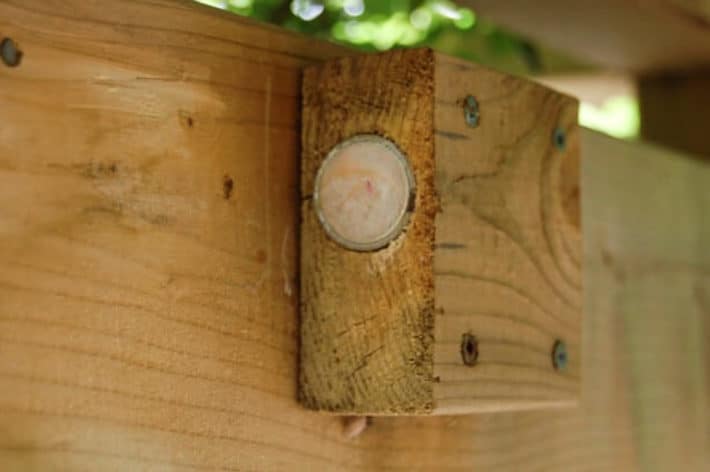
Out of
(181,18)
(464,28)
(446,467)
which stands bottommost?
(446,467)

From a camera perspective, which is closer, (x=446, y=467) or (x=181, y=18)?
(x=181, y=18)

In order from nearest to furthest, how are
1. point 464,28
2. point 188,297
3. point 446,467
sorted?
point 188,297, point 446,467, point 464,28

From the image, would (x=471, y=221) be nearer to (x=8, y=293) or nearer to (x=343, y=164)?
(x=343, y=164)

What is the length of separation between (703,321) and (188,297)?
1.07 metres

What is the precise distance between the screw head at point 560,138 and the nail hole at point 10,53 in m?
0.60

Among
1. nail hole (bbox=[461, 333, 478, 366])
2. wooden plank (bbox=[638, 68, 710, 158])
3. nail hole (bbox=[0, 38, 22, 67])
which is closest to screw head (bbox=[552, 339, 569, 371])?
nail hole (bbox=[461, 333, 478, 366])

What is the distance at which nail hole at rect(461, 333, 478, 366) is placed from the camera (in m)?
1.16

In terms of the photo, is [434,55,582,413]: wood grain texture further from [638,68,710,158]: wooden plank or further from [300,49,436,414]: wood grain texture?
[638,68,710,158]: wooden plank

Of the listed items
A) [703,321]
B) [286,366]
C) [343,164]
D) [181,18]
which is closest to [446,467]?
[286,366]

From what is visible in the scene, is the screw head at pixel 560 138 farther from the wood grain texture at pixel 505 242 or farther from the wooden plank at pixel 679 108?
the wooden plank at pixel 679 108

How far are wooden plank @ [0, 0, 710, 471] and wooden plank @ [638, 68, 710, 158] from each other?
95 centimetres

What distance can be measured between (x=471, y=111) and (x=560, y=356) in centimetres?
29

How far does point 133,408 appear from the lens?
1.03 m

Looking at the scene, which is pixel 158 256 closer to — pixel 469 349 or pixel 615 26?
pixel 469 349
